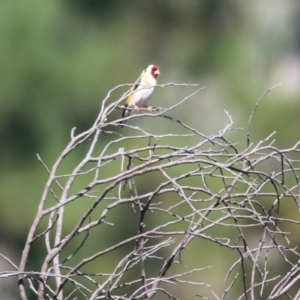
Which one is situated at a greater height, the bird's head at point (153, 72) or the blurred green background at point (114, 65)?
the bird's head at point (153, 72)

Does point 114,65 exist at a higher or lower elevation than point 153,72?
lower

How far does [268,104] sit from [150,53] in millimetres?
1046

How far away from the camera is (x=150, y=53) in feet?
17.2

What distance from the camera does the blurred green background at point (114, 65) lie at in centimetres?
487

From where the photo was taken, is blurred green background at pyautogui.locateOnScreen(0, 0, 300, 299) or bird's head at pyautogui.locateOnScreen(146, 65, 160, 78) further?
blurred green background at pyautogui.locateOnScreen(0, 0, 300, 299)

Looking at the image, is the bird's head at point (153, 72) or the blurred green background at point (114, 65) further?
the blurred green background at point (114, 65)

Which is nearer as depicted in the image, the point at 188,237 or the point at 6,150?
the point at 188,237

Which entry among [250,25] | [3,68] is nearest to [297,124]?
[250,25]

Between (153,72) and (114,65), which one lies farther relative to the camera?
(114,65)

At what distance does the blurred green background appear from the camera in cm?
487

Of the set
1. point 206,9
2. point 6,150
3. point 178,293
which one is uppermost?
point 206,9

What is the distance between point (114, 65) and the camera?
5.16 meters

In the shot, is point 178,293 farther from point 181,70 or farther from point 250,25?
point 250,25

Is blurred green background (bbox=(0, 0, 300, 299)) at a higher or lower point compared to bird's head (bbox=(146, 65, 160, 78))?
→ lower
